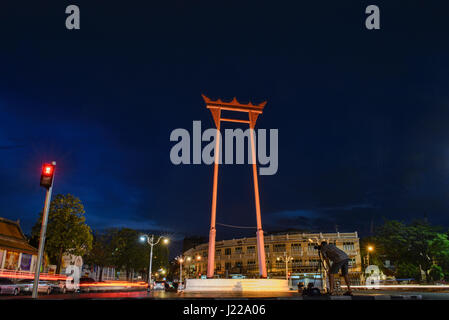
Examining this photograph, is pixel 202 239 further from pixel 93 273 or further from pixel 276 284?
pixel 276 284

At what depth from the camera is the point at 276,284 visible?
25688 millimetres

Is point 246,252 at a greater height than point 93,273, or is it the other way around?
point 246,252

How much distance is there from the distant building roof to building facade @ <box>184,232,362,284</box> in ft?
108

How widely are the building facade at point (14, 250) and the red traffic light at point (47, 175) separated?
88.5ft

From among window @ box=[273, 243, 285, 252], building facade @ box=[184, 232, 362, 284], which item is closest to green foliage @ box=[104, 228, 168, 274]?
building facade @ box=[184, 232, 362, 284]

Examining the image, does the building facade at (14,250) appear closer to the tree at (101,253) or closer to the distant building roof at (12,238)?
the distant building roof at (12,238)

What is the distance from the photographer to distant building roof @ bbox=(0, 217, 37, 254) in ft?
118

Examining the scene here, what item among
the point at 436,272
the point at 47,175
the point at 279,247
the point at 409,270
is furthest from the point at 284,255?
the point at 47,175

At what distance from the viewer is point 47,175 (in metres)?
13.7

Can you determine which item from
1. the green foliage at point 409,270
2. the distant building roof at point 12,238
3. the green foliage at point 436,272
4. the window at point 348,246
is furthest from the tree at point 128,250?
the green foliage at point 436,272

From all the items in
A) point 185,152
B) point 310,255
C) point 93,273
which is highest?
point 185,152
